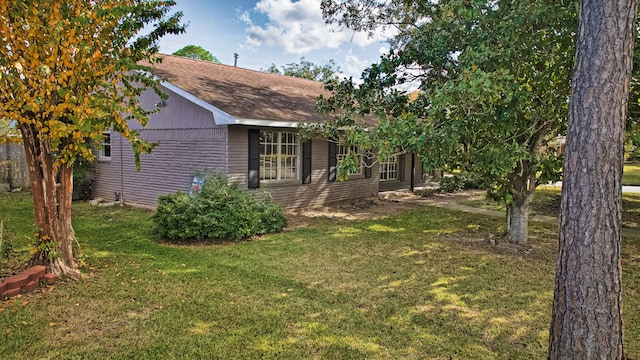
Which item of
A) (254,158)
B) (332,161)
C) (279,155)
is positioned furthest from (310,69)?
(254,158)

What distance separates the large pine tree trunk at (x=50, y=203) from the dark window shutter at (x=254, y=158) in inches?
187

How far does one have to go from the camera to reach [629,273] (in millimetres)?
6047

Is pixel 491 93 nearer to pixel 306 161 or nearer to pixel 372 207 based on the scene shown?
pixel 306 161

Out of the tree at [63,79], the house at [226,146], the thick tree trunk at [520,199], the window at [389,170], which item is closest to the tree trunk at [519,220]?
the thick tree trunk at [520,199]

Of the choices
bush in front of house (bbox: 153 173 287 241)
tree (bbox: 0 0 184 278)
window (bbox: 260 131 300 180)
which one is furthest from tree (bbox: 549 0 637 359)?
window (bbox: 260 131 300 180)

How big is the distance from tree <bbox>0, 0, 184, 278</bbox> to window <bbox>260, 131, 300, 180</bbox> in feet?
16.6

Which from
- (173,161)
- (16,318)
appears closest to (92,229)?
(173,161)

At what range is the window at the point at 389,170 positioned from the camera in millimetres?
15445

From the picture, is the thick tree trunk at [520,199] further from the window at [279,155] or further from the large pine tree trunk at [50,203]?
the large pine tree trunk at [50,203]

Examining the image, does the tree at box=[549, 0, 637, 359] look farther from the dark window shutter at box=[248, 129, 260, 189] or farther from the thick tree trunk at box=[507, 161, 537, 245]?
the dark window shutter at box=[248, 129, 260, 189]

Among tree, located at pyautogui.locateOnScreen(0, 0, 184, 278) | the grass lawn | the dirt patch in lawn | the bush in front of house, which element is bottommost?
the grass lawn

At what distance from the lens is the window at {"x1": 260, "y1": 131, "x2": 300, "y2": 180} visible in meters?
10.4

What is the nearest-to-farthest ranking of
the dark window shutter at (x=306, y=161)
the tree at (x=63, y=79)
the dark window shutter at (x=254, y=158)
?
1. the tree at (x=63, y=79)
2. the dark window shutter at (x=254, y=158)
3. the dark window shutter at (x=306, y=161)

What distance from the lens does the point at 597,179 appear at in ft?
8.91
